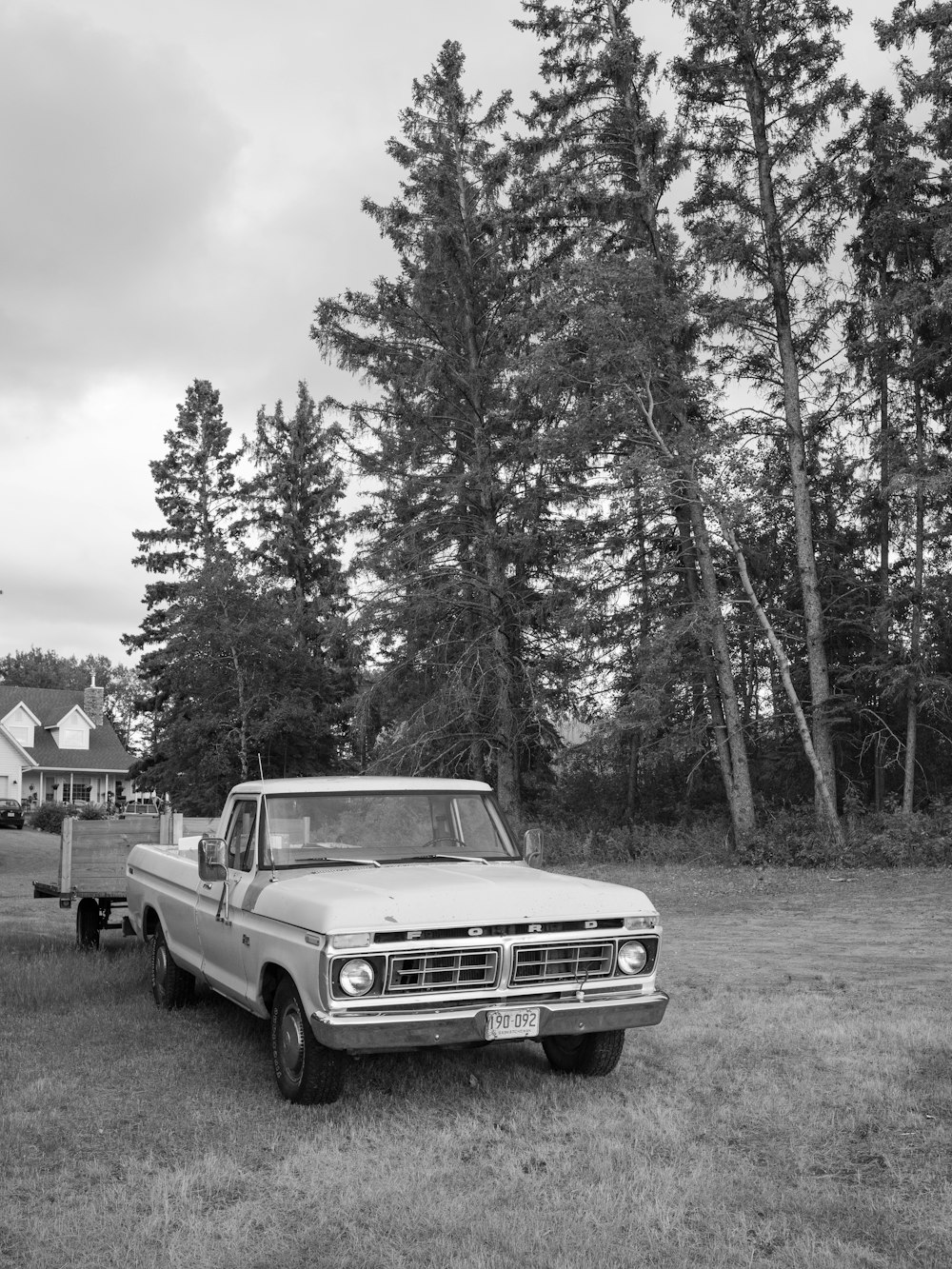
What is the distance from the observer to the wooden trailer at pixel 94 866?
469 inches

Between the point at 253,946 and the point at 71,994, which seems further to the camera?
the point at 71,994

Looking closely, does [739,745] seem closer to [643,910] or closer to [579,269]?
[579,269]

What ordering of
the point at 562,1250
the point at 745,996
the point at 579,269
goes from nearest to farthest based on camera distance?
the point at 562,1250
the point at 745,996
the point at 579,269

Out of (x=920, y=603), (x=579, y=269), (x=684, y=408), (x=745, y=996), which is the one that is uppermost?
(x=579, y=269)

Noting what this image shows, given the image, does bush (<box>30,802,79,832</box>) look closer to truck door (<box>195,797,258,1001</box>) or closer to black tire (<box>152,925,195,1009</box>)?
black tire (<box>152,925,195,1009</box>)

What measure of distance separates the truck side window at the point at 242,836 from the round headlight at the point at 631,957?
2.32 metres

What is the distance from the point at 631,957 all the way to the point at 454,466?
24.7m

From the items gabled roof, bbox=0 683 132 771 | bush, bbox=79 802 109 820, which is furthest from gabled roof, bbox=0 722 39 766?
bush, bbox=79 802 109 820

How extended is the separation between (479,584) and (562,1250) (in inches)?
924

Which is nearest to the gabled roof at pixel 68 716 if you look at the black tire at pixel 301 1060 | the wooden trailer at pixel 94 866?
the wooden trailer at pixel 94 866

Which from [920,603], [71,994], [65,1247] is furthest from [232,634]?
[65,1247]

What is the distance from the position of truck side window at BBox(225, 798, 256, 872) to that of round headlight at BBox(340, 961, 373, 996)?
1.66 m

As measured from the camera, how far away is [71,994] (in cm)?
950

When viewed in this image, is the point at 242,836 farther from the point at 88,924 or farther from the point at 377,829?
the point at 88,924
